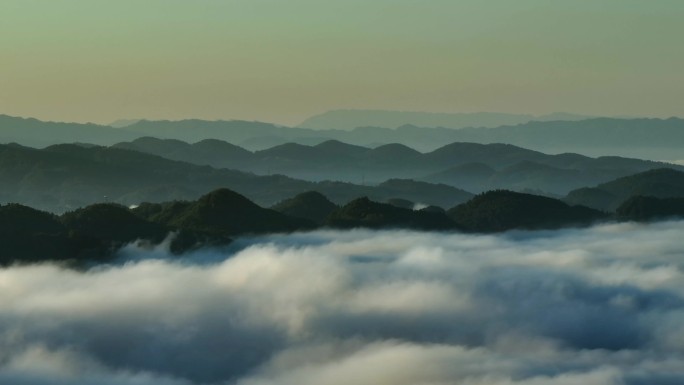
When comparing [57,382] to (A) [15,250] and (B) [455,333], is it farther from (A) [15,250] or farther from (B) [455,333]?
(B) [455,333]

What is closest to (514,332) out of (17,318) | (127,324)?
(127,324)

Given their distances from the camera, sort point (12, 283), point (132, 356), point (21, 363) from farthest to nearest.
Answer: point (12, 283) → point (132, 356) → point (21, 363)

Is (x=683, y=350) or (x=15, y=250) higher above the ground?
(x=15, y=250)

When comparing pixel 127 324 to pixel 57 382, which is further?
pixel 127 324

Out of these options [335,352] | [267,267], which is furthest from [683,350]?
[267,267]

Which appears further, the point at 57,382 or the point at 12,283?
the point at 12,283

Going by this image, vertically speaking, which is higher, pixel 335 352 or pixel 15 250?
pixel 15 250

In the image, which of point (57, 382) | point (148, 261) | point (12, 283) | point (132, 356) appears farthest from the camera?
point (148, 261)

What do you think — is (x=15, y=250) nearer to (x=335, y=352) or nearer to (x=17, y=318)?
(x=17, y=318)

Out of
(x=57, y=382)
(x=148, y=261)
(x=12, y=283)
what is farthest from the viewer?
(x=148, y=261)
